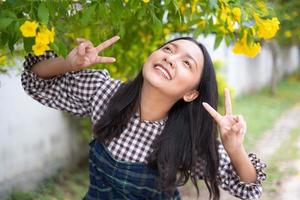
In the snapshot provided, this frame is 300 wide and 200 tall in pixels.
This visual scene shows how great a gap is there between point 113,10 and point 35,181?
9.00 ft

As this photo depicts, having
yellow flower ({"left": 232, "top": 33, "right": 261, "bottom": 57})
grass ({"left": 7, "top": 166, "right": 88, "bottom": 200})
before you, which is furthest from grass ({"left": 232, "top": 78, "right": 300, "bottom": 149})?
yellow flower ({"left": 232, "top": 33, "right": 261, "bottom": 57})

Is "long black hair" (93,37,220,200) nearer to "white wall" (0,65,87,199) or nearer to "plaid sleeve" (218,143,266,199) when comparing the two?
"plaid sleeve" (218,143,266,199)

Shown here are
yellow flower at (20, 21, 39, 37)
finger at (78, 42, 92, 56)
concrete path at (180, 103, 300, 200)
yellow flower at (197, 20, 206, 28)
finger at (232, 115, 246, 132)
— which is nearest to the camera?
yellow flower at (20, 21, 39, 37)

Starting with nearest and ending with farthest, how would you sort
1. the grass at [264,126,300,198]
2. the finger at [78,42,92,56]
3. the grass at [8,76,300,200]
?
the finger at [78,42,92,56]
the grass at [8,76,300,200]
the grass at [264,126,300,198]

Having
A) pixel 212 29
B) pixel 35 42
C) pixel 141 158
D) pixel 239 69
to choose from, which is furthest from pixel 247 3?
pixel 239 69

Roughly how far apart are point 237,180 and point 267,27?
2.06ft

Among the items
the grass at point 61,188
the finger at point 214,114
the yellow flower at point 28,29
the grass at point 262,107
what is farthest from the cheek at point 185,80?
the grass at point 262,107

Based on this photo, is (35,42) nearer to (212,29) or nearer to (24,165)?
(212,29)

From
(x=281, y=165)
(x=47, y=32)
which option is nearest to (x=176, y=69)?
(x=47, y=32)

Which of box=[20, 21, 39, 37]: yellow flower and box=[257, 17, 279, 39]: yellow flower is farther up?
box=[20, 21, 39, 37]: yellow flower

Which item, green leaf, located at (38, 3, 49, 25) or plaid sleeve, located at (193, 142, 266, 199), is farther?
plaid sleeve, located at (193, 142, 266, 199)

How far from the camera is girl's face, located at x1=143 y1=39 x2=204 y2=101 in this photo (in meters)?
1.89

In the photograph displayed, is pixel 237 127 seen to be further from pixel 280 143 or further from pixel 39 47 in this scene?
pixel 280 143

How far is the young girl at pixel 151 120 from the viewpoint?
1.89m
